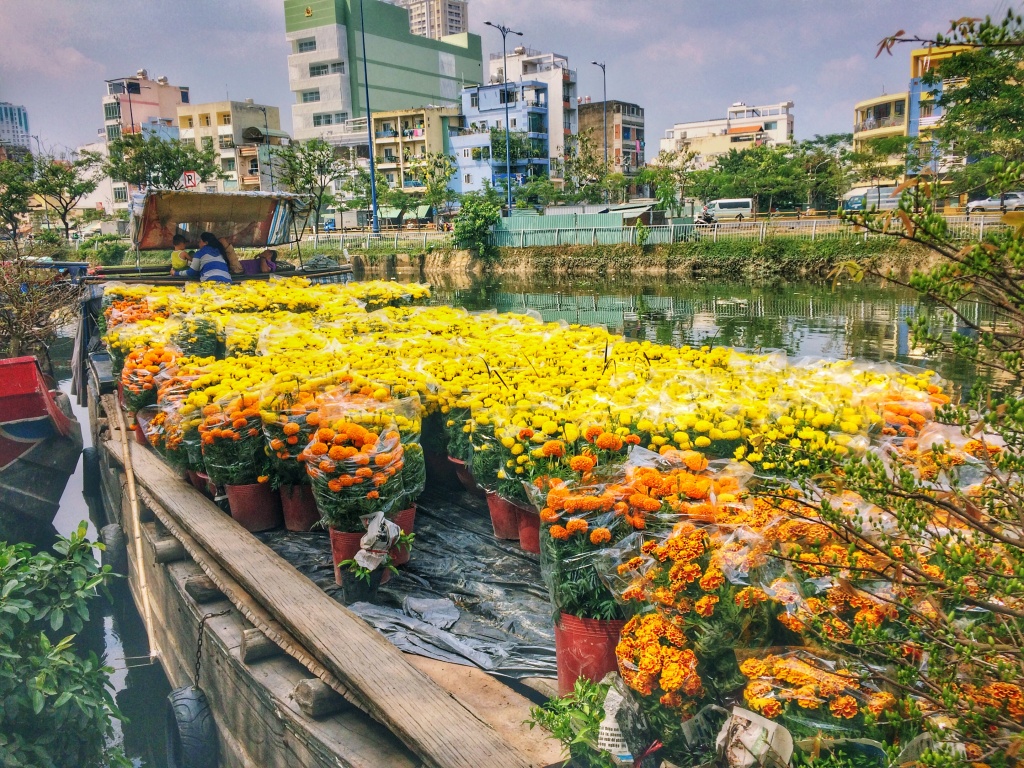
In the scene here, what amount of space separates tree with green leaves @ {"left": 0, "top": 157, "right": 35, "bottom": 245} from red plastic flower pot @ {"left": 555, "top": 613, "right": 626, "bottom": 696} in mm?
46451

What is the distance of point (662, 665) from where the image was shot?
2.57 meters

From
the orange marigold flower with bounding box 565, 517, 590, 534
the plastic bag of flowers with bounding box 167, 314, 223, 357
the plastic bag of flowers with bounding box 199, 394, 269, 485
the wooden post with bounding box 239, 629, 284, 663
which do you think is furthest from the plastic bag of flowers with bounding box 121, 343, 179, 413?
the orange marigold flower with bounding box 565, 517, 590, 534

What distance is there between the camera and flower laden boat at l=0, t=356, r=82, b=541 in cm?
981

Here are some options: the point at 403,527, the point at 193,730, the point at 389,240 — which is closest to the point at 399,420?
the point at 403,527

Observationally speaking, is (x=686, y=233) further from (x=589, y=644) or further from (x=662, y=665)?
(x=662, y=665)

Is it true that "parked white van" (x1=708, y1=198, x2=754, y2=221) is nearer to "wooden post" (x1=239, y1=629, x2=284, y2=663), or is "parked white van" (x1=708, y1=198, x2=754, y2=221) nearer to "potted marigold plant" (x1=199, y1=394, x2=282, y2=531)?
"potted marigold plant" (x1=199, y1=394, x2=282, y2=531)

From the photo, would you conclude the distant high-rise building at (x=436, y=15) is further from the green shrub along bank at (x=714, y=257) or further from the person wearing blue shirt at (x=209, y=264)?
the person wearing blue shirt at (x=209, y=264)

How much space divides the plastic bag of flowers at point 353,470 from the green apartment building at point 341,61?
61.8 metres

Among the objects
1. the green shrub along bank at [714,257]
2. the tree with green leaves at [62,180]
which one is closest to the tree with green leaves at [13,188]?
the tree with green leaves at [62,180]

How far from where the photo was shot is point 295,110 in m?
64.4

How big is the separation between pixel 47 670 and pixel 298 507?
7.04ft

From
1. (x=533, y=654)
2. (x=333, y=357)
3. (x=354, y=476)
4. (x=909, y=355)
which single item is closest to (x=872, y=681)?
(x=533, y=654)

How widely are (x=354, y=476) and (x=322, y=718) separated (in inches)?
49.8

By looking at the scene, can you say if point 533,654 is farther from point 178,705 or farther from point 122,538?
point 122,538
